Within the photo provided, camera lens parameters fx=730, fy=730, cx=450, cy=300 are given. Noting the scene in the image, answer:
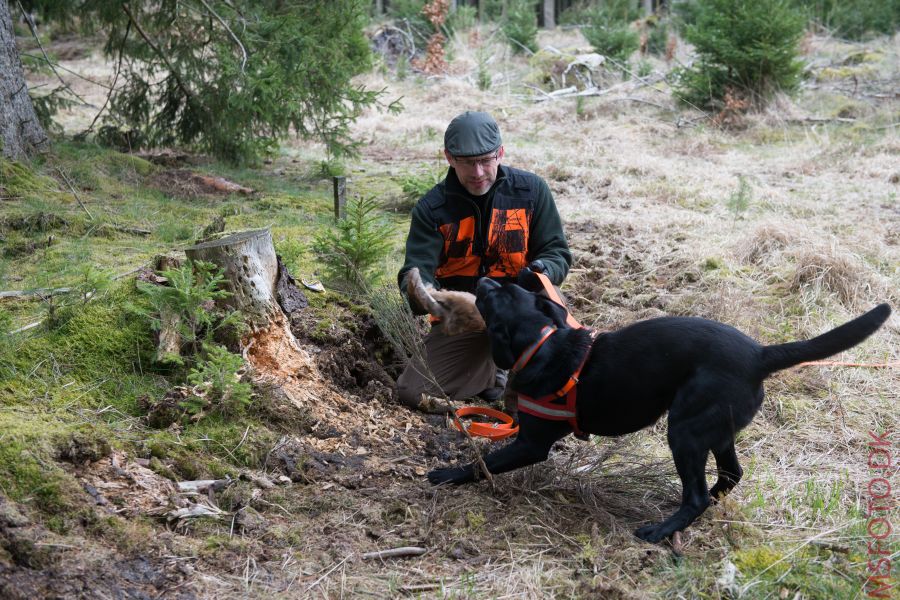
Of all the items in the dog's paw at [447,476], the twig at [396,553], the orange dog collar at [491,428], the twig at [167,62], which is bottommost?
the orange dog collar at [491,428]

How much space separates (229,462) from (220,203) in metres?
4.62

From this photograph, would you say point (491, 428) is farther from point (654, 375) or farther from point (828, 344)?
point (828, 344)

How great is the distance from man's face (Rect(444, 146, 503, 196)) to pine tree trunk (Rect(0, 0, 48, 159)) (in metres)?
5.17

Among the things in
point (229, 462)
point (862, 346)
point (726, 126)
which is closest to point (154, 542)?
point (229, 462)

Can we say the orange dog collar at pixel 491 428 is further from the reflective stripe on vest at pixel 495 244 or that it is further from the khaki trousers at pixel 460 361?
the reflective stripe on vest at pixel 495 244

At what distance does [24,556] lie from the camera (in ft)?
8.32

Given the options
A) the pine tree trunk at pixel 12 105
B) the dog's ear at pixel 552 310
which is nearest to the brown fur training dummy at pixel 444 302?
the dog's ear at pixel 552 310

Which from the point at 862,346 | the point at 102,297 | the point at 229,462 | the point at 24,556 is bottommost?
the point at 862,346

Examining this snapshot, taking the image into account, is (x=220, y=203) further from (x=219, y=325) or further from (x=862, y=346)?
(x=862, y=346)

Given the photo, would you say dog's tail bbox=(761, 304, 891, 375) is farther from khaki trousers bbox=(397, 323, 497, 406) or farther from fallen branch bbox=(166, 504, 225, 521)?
fallen branch bbox=(166, 504, 225, 521)

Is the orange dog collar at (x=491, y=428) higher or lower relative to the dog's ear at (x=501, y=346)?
lower

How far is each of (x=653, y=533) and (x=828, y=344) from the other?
3.45 feet

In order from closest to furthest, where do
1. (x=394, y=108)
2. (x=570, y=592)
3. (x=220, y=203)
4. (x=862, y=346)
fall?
(x=570, y=592) < (x=862, y=346) < (x=220, y=203) < (x=394, y=108)

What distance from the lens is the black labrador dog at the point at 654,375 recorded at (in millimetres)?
2965
